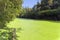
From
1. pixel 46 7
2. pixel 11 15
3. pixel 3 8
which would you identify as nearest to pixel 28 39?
pixel 3 8

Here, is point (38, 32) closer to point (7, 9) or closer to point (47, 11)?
point (7, 9)

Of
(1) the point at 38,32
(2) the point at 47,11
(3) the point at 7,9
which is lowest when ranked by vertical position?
(2) the point at 47,11

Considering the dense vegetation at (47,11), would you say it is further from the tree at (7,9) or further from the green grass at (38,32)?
the tree at (7,9)

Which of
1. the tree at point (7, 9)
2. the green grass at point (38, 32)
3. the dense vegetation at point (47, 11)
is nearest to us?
the green grass at point (38, 32)

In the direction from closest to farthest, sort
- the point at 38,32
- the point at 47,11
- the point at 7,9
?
the point at 7,9 → the point at 38,32 → the point at 47,11

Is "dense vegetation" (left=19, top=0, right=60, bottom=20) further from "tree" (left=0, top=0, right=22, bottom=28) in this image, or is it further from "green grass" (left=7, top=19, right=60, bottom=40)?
"tree" (left=0, top=0, right=22, bottom=28)

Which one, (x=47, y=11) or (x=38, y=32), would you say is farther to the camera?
(x=47, y=11)

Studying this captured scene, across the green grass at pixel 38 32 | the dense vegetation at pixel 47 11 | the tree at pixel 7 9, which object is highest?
the tree at pixel 7 9

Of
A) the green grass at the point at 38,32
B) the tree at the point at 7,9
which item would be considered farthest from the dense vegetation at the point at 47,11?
the tree at the point at 7,9

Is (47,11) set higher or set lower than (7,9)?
lower

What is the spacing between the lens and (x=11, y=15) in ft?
56.6

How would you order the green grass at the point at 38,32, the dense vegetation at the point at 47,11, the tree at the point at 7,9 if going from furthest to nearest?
1. the dense vegetation at the point at 47,11
2. the tree at the point at 7,9
3. the green grass at the point at 38,32

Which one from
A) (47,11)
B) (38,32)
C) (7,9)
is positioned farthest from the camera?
(47,11)

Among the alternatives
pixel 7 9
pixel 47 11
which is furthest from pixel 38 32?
pixel 47 11
